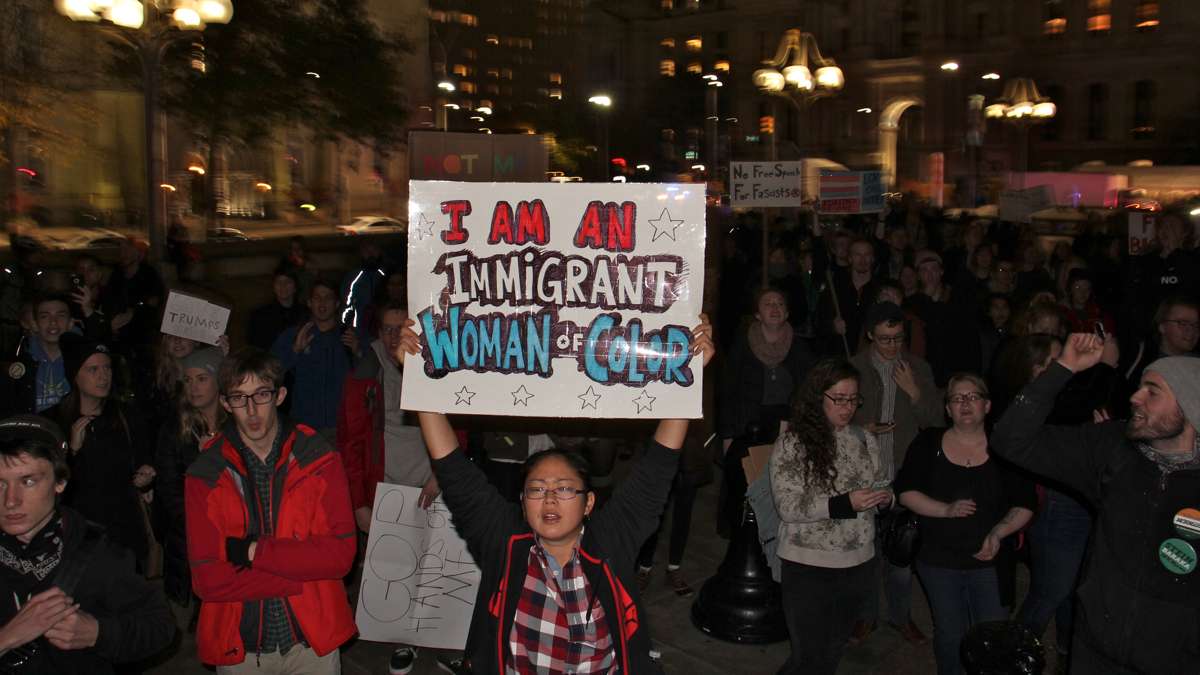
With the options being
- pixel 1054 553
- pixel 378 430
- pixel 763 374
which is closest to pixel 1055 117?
pixel 763 374

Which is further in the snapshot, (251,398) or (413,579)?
(413,579)

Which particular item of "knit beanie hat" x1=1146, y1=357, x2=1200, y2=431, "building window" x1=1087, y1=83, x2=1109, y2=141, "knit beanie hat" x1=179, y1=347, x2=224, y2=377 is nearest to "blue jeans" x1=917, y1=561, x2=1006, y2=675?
"knit beanie hat" x1=1146, y1=357, x2=1200, y2=431

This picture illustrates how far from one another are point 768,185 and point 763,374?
20.5ft

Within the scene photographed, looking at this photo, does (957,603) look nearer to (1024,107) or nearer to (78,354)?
(78,354)

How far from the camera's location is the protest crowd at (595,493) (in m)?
3.14

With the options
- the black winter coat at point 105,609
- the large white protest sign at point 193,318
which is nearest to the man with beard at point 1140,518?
the black winter coat at point 105,609

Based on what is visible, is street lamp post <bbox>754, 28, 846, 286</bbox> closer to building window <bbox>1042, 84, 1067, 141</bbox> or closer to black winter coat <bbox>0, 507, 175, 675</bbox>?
black winter coat <bbox>0, 507, 175, 675</bbox>

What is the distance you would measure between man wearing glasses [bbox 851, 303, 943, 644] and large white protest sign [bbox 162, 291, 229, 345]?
12.1 ft

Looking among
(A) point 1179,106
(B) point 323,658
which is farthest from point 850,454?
(A) point 1179,106

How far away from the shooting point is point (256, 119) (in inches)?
1062

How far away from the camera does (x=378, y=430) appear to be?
242 inches

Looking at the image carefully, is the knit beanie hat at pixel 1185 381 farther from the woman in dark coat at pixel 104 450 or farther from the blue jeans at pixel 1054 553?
the woman in dark coat at pixel 104 450

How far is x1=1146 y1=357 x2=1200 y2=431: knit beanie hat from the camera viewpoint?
3.24 meters

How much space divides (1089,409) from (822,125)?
57.9 metres
